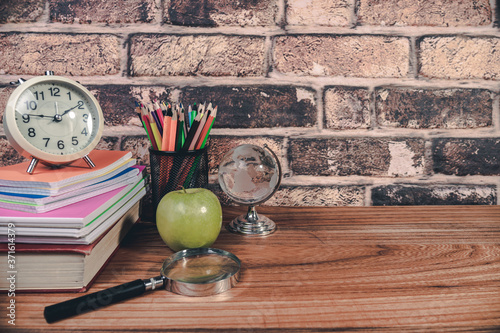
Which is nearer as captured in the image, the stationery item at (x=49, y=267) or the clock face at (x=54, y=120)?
the stationery item at (x=49, y=267)

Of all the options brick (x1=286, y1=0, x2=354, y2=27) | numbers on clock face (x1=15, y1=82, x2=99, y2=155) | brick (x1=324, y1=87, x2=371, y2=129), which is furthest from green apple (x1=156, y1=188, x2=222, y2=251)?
brick (x1=286, y1=0, x2=354, y2=27)

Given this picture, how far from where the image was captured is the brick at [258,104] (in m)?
0.96

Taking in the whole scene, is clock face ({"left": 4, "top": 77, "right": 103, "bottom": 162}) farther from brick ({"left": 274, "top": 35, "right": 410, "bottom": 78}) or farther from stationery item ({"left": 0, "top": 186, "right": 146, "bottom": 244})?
brick ({"left": 274, "top": 35, "right": 410, "bottom": 78})

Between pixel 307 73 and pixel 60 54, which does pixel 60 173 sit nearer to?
pixel 60 54

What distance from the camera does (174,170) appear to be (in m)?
0.79

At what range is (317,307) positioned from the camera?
49 centimetres

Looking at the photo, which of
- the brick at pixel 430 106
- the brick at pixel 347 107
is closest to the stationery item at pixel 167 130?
the brick at pixel 347 107

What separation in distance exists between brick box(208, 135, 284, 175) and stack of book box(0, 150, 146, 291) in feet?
1.19

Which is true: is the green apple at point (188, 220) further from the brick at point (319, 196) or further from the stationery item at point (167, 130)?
the brick at point (319, 196)

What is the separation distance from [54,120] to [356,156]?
77 cm

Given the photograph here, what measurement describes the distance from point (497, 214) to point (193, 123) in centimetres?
80

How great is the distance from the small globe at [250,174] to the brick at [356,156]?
0.19m

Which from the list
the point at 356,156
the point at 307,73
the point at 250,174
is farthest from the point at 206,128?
the point at 356,156

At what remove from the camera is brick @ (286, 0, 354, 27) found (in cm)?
95
